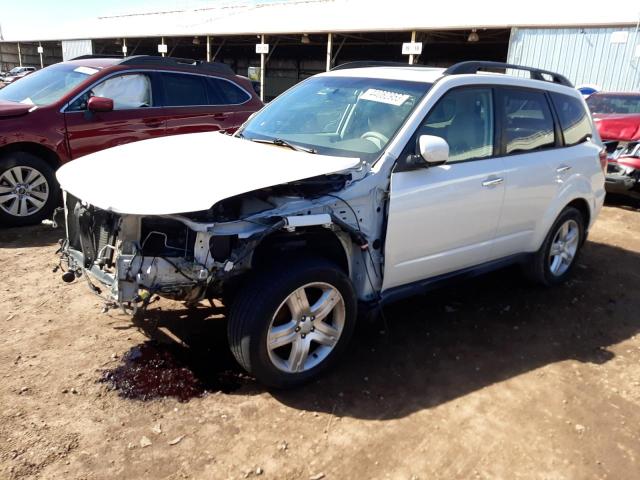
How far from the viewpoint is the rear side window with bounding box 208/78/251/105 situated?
287 inches

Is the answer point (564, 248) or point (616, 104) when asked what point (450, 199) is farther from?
point (616, 104)

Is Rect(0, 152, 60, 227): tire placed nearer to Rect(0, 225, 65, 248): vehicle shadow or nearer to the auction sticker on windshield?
Rect(0, 225, 65, 248): vehicle shadow

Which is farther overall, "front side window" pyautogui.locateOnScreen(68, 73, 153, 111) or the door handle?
"front side window" pyautogui.locateOnScreen(68, 73, 153, 111)

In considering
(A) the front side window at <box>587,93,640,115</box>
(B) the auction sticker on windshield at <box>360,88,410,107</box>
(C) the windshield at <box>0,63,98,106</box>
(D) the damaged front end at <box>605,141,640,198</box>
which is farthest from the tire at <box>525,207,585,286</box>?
(A) the front side window at <box>587,93,640,115</box>

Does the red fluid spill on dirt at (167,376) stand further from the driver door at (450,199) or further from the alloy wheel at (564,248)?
the alloy wheel at (564,248)

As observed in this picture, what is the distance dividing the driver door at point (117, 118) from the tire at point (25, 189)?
16.2 inches

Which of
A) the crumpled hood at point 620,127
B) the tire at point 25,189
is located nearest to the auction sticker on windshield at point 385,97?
the tire at point 25,189

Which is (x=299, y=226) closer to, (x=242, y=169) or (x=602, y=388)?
(x=242, y=169)

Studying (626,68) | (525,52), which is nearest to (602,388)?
(626,68)

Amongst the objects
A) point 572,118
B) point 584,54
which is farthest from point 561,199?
point 584,54

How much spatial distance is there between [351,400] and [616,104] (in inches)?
363

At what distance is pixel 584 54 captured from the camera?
54.1 feet

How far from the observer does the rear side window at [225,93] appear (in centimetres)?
729

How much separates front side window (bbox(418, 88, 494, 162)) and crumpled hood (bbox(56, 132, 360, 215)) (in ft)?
2.57
